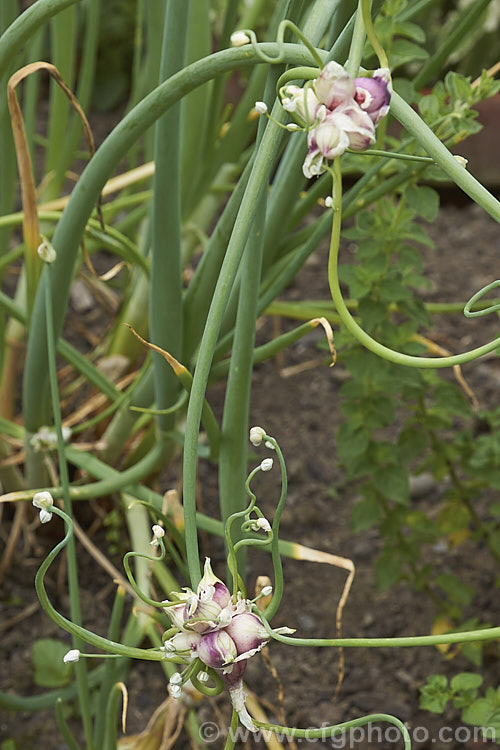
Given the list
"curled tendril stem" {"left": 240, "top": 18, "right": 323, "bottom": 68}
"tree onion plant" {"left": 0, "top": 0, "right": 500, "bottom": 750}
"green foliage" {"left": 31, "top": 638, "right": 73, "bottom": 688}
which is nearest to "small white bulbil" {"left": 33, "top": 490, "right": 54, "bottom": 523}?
"tree onion plant" {"left": 0, "top": 0, "right": 500, "bottom": 750}

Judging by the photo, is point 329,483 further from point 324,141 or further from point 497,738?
point 324,141

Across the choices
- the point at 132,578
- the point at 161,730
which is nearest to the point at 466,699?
the point at 161,730

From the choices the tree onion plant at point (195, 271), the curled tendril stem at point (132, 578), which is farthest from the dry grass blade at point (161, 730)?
the curled tendril stem at point (132, 578)

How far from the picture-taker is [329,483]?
1.09 metres

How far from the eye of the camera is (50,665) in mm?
824

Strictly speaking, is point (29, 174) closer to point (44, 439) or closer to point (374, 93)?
point (44, 439)

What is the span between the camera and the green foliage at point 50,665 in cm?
82

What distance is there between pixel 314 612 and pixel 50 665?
29 cm

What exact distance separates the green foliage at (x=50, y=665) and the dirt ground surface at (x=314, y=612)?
0.03 m

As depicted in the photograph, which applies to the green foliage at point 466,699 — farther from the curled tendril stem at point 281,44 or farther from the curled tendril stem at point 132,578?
the curled tendril stem at point 281,44

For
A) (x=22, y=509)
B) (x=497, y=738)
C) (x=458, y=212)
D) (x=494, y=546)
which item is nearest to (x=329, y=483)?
(x=494, y=546)

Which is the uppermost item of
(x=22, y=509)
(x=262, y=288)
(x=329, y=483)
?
(x=262, y=288)

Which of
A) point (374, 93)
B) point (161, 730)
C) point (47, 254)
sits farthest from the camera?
point (161, 730)

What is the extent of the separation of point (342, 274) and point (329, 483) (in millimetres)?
407
